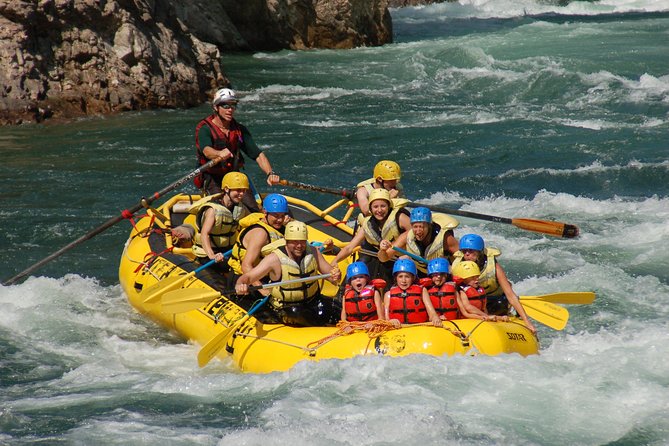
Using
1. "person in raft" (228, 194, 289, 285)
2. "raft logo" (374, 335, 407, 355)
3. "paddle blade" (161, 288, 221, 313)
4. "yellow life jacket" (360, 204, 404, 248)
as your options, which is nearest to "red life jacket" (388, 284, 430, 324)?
"raft logo" (374, 335, 407, 355)

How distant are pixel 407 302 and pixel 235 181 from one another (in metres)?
2.29

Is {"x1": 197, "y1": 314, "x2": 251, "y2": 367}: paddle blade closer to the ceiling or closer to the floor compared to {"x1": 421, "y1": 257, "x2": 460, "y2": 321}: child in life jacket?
closer to the floor

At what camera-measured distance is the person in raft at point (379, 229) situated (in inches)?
339

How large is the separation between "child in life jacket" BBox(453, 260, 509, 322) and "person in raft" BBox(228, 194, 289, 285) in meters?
1.52

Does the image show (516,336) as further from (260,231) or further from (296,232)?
(260,231)

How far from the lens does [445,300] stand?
7.69m

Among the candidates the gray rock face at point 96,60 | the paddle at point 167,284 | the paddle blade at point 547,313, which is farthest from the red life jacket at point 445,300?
the gray rock face at point 96,60

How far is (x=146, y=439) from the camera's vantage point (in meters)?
6.70

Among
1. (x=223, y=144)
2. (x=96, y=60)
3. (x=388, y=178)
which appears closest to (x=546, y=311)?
(x=388, y=178)

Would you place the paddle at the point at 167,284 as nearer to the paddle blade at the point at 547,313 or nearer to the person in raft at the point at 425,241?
the person in raft at the point at 425,241

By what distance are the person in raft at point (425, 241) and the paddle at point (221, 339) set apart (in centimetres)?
70

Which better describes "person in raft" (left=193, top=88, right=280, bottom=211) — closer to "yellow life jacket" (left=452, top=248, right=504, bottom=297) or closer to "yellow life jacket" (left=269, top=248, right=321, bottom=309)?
"yellow life jacket" (left=269, top=248, right=321, bottom=309)

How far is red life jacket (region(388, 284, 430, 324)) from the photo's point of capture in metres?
7.60

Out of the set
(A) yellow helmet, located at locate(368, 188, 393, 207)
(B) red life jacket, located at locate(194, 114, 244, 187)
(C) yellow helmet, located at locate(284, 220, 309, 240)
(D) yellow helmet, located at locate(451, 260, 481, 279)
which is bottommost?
(D) yellow helmet, located at locate(451, 260, 481, 279)
